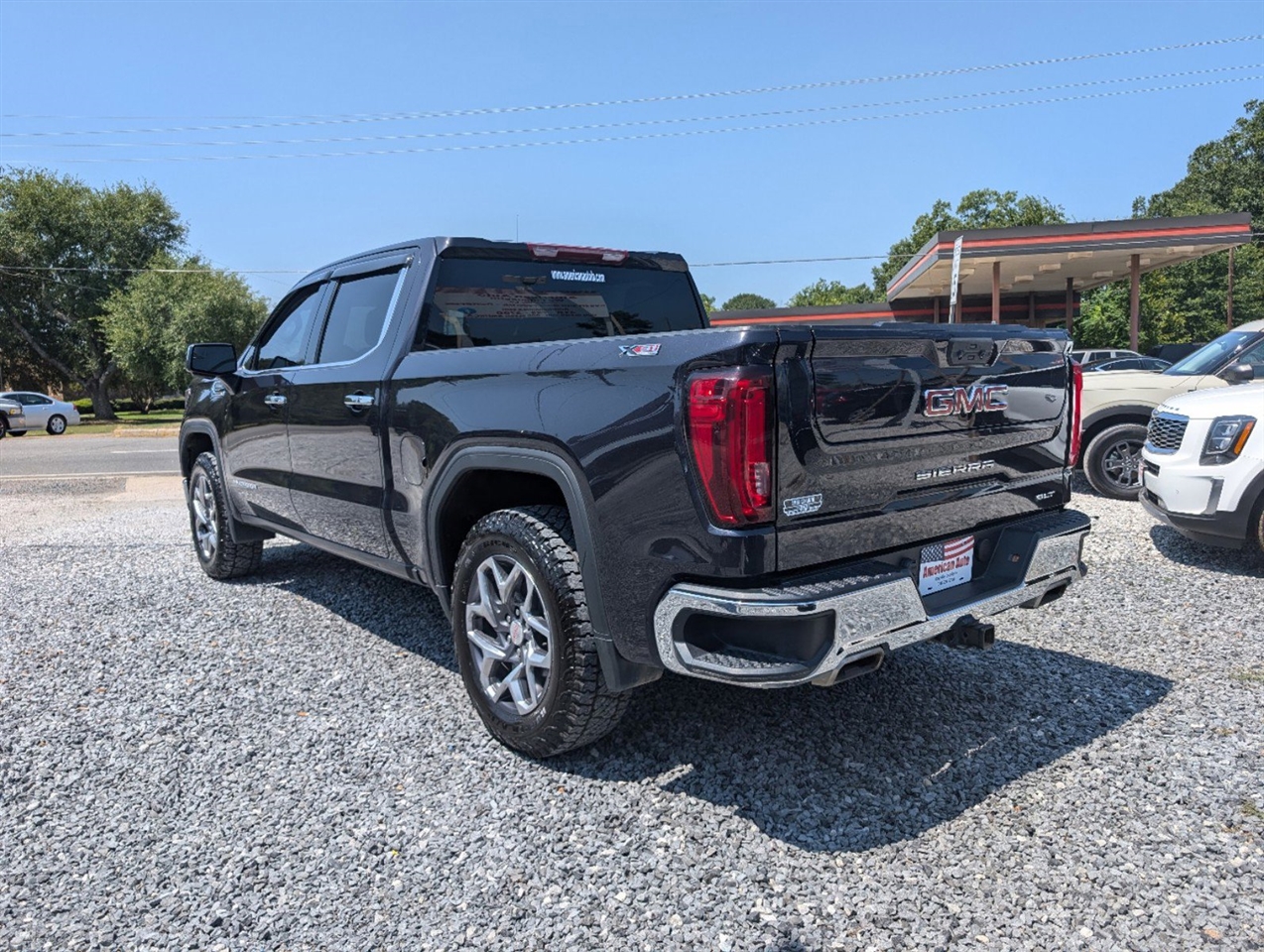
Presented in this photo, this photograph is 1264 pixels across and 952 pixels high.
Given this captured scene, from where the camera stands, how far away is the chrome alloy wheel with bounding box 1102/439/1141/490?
8609 mm

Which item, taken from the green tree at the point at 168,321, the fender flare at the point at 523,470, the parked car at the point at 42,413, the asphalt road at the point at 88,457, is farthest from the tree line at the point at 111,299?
the fender flare at the point at 523,470

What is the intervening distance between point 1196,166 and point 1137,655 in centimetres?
9291

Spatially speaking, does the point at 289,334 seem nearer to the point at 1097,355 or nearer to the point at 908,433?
the point at 908,433

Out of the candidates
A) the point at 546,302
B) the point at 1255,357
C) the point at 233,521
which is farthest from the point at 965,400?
the point at 1255,357

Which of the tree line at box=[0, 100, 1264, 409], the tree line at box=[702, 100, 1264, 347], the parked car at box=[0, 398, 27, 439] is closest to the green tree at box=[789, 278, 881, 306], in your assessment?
the tree line at box=[702, 100, 1264, 347]

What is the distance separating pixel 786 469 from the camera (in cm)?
257

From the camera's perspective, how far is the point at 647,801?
3.06m

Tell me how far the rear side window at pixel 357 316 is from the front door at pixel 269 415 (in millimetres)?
236

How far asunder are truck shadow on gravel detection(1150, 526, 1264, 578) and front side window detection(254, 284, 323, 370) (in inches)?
230

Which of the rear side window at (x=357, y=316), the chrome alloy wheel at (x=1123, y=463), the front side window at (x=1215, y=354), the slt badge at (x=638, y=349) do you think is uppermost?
the rear side window at (x=357, y=316)

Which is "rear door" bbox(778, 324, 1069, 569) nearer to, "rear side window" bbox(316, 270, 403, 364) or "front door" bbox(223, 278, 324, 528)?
"rear side window" bbox(316, 270, 403, 364)

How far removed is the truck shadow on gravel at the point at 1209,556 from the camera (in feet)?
19.7

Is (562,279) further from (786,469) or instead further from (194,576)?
(194,576)

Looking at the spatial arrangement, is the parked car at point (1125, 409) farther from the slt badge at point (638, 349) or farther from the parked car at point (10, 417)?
the parked car at point (10, 417)
